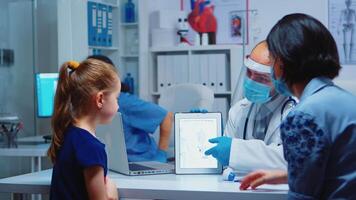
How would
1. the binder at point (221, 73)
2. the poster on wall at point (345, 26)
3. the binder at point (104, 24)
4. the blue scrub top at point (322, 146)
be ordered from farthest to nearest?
the binder at point (221, 73)
the binder at point (104, 24)
the poster on wall at point (345, 26)
the blue scrub top at point (322, 146)

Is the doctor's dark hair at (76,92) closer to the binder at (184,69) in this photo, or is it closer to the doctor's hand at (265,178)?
the doctor's hand at (265,178)

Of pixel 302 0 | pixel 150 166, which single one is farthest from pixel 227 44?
pixel 150 166

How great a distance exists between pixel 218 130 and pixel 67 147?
587 mm

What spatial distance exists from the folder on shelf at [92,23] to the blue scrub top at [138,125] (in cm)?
144

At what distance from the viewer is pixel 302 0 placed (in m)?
4.88

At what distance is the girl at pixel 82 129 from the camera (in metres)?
1.63

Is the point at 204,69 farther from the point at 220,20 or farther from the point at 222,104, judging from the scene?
the point at 220,20

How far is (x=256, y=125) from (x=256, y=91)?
17 cm

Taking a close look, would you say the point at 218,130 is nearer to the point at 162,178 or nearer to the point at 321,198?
the point at 162,178

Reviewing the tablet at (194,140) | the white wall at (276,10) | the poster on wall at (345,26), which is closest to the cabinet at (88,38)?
the white wall at (276,10)

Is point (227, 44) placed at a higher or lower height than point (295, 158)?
higher

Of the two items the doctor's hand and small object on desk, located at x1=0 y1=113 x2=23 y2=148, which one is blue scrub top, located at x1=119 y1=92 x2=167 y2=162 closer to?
small object on desk, located at x1=0 y1=113 x2=23 y2=148

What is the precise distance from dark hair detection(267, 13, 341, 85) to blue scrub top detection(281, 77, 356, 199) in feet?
0.27

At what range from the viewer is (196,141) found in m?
1.99
